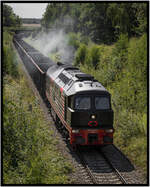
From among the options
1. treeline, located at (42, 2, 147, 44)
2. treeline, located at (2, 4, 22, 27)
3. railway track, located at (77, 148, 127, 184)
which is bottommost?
railway track, located at (77, 148, 127, 184)

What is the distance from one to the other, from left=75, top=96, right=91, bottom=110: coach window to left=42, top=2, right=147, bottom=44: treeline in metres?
12.0

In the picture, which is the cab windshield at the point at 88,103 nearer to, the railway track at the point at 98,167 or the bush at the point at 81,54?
Result: the railway track at the point at 98,167

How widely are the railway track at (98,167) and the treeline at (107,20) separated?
13039 millimetres

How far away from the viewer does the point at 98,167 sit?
15.4 metres

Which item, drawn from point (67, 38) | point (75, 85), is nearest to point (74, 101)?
point (75, 85)

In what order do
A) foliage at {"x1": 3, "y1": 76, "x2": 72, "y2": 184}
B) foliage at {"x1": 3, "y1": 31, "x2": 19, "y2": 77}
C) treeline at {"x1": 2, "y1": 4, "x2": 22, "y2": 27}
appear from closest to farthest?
foliage at {"x1": 3, "y1": 76, "x2": 72, "y2": 184}
treeline at {"x1": 2, "y1": 4, "x2": 22, "y2": 27}
foliage at {"x1": 3, "y1": 31, "x2": 19, "y2": 77}

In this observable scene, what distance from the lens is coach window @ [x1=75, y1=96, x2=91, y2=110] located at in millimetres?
16172

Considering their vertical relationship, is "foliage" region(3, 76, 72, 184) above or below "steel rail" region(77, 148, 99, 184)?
above

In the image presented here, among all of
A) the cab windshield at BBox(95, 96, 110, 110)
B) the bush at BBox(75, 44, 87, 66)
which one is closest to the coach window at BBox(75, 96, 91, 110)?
the cab windshield at BBox(95, 96, 110, 110)

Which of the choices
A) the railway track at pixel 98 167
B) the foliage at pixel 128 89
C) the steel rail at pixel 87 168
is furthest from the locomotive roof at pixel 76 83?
the railway track at pixel 98 167

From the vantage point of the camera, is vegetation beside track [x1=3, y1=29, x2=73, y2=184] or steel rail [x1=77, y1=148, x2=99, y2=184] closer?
vegetation beside track [x1=3, y1=29, x2=73, y2=184]

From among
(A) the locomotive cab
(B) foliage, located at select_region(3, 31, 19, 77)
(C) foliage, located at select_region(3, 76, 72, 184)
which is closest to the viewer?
(C) foliage, located at select_region(3, 76, 72, 184)

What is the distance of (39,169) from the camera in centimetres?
1312

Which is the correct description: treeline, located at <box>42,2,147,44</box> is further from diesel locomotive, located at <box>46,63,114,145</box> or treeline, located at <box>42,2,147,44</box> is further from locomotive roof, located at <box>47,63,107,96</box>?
diesel locomotive, located at <box>46,63,114,145</box>
